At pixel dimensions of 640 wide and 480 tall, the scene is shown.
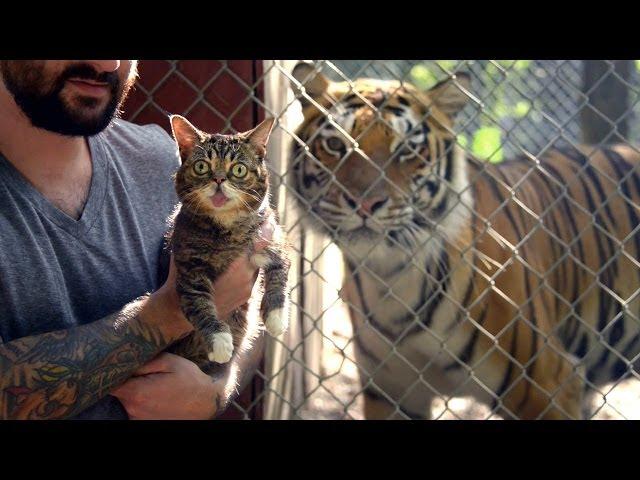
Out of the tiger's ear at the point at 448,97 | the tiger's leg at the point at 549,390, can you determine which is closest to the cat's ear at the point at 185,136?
the tiger's ear at the point at 448,97

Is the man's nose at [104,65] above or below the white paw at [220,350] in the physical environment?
above

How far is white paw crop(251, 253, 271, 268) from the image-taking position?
8.15 ft

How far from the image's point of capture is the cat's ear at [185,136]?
2383 millimetres

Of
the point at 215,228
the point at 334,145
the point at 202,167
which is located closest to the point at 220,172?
the point at 202,167

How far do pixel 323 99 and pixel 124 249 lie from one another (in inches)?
57.0

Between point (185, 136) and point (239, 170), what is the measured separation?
166mm

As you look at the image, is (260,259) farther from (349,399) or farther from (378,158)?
(349,399)

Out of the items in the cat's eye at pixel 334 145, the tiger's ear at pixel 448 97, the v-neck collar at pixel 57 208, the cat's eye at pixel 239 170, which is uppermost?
the tiger's ear at pixel 448 97

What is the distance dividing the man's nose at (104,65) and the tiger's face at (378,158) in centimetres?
116

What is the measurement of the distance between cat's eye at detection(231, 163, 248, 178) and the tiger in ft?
3.20

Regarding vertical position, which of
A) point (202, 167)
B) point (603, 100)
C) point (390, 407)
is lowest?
point (390, 407)

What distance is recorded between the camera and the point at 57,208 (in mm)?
2344

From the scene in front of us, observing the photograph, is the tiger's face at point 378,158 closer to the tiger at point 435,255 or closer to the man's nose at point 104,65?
the tiger at point 435,255

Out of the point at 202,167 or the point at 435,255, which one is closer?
the point at 202,167
